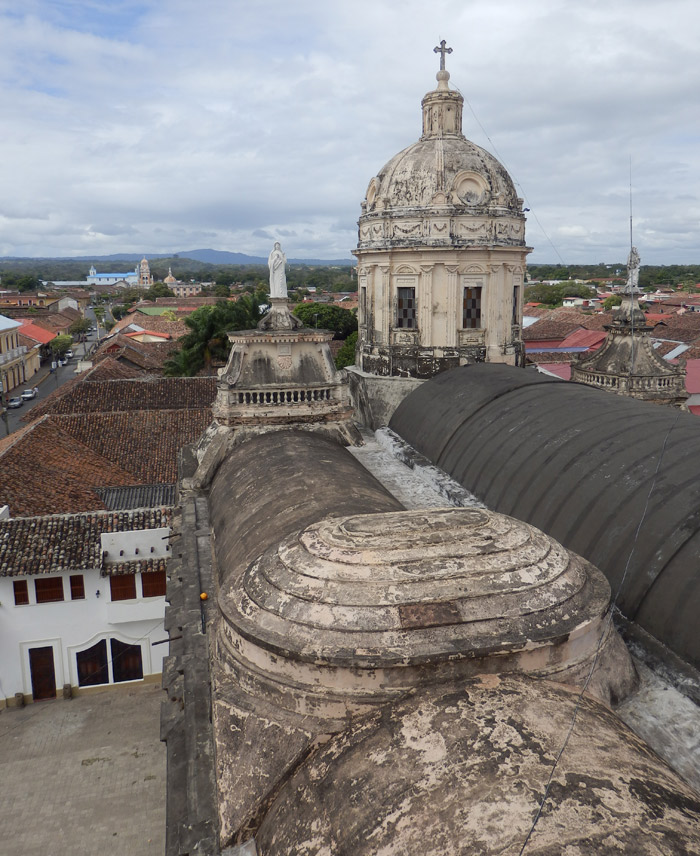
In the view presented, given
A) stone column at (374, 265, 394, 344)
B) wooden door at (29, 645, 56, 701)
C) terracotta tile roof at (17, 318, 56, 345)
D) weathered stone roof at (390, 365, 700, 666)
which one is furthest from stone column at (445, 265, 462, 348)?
terracotta tile roof at (17, 318, 56, 345)

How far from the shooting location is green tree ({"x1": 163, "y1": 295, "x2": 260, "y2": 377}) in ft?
150

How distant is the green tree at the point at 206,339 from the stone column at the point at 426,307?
2860cm

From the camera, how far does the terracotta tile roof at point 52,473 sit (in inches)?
897

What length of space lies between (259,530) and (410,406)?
8.83m

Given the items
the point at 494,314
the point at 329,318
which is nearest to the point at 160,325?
the point at 329,318

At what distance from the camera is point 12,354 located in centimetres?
6556

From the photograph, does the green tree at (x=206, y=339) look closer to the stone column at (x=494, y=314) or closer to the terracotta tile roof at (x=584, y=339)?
the stone column at (x=494, y=314)

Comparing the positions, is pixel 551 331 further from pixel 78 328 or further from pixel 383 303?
pixel 78 328

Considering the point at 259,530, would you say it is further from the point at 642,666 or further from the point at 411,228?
the point at 411,228

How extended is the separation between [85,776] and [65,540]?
6247 mm

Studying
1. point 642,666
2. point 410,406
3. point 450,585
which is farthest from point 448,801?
point 410,406

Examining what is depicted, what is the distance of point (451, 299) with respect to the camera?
18.1 m

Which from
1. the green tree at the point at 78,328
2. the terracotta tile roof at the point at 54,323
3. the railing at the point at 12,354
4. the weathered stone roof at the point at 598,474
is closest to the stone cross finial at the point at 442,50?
the weathered stone roof at the point at 598,474

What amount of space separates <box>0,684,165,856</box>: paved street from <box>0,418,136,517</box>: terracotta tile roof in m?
6.50
